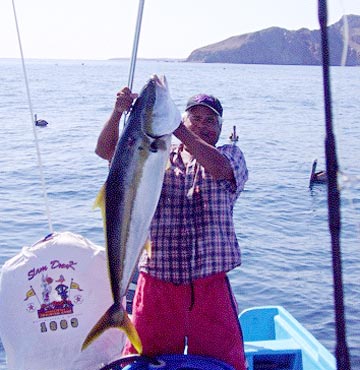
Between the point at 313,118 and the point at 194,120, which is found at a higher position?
the point at 194,120

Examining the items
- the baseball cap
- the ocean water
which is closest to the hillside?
the ocean water

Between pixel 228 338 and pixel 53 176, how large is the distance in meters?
16.6

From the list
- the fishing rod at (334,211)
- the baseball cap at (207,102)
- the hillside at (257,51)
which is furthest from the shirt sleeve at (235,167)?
the hillside at (257,51)

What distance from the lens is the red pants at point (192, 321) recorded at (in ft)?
11.5

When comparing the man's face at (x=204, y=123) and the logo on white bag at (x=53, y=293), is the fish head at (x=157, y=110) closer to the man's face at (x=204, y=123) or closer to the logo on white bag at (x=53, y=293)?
the man's face at (x=204, y=123)

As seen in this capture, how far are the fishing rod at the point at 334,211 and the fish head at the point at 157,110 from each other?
1.41m

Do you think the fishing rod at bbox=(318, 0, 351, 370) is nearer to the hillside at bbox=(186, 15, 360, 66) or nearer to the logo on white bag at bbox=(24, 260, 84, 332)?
the logo on white bag at bbox=(24, 260, 84, 332)

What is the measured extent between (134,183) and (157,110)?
0.35m

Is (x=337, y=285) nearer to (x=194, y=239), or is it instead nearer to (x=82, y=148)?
(x=194, y=239)

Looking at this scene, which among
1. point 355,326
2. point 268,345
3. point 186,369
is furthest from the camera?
point 355,326

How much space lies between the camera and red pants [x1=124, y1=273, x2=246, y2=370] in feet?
11.5

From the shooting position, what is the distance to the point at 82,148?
993 inches

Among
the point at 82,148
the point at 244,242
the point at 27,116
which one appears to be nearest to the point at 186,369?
the point at 244,242

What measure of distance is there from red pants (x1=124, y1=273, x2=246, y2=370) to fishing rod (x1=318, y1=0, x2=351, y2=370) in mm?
1985
